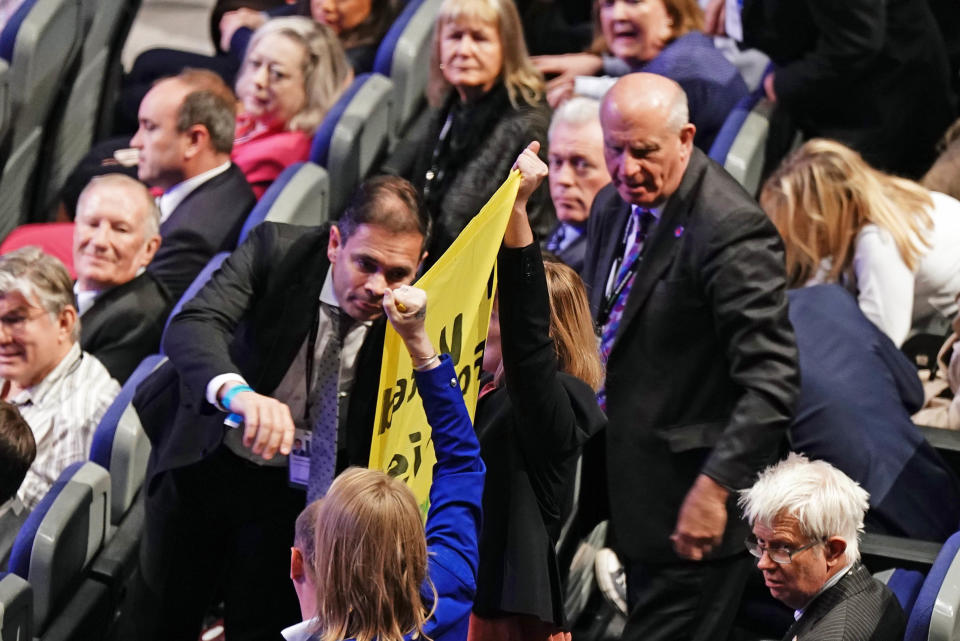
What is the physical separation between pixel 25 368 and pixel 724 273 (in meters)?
1.63

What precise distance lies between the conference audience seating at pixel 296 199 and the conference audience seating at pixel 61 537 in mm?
875

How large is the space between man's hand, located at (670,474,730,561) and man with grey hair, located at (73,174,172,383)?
156cm

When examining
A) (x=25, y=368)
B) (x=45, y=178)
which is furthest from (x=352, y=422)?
(x=45, y=178)

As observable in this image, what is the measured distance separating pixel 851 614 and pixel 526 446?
629 millimetres

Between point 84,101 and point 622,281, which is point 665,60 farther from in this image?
point 84,101

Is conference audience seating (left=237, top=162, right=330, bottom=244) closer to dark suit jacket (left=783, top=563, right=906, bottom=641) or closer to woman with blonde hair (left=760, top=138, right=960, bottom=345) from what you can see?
woman with blonde hair (left=760, top=138, right=960, bottom=345)

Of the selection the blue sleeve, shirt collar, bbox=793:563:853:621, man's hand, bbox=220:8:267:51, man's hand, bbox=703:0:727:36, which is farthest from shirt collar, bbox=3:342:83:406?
man's hand, bbox=220:8:267:51

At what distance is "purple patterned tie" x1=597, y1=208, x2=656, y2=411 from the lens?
3.11 meters

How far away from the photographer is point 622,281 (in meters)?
3.14

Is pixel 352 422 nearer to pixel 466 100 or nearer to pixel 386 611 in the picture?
pixel 386 611

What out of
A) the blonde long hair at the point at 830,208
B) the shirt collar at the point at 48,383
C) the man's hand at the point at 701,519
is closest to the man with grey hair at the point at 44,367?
the shirt collar at the point at 48,383

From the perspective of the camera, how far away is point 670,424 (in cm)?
305

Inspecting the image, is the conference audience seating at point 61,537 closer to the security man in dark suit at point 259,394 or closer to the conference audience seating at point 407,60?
the security man in dark suit at point 259,394

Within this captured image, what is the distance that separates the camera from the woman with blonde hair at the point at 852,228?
3.57m
